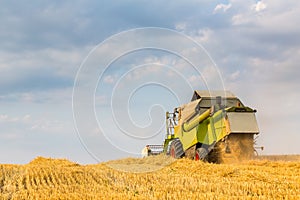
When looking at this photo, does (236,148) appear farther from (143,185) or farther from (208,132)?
(143,185)

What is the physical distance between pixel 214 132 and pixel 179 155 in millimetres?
2501

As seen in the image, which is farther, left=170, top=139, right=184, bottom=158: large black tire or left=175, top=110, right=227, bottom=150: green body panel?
left=170, top=139, right=184, bottom=158: large black tire

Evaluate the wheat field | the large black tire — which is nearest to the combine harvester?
the large black tire

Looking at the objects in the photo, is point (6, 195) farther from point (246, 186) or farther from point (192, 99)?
point (192, 99)

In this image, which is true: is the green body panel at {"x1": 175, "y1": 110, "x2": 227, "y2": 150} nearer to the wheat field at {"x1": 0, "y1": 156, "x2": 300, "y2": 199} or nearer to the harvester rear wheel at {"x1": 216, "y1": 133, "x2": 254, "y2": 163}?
the harvester rear wheel at {"x1": 216, "y1": 133, "x2": 254, "y2": 163}

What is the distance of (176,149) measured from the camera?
18906mm

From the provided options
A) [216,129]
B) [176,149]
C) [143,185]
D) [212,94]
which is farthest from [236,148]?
[143,185]

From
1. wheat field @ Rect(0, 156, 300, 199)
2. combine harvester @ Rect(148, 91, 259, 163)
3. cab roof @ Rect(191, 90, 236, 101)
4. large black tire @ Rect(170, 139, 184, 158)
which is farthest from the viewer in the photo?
large black tire @ Rect(170, 139, 184, 158)

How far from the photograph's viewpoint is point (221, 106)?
56.8 ft

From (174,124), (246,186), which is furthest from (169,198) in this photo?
(174,124)

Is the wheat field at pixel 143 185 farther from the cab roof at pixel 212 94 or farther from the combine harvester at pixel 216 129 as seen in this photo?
the cab roof at pixel 212 94

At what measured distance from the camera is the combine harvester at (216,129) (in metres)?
16.5

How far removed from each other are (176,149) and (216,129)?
8.90 feet

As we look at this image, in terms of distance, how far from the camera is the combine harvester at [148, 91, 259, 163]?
1650 cm
